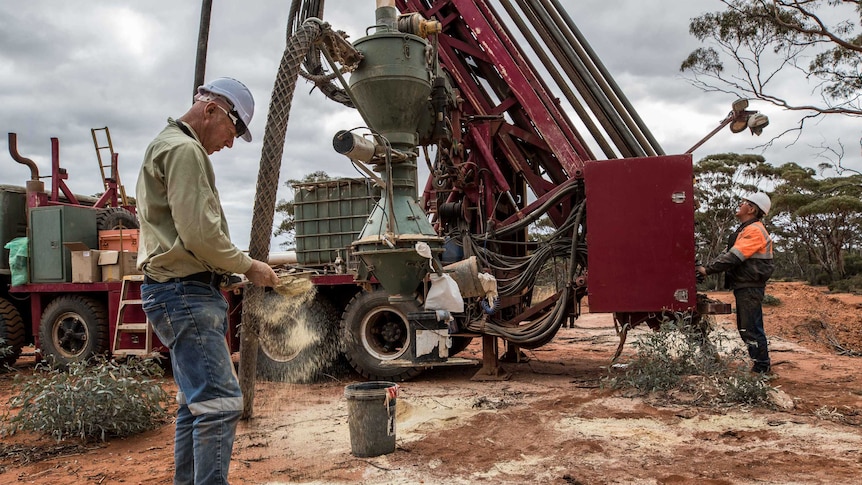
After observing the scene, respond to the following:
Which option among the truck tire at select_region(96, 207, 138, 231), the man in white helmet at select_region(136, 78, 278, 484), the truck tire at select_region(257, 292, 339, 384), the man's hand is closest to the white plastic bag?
the man's hand

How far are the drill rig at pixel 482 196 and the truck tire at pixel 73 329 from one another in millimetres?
2680

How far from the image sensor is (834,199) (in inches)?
1213

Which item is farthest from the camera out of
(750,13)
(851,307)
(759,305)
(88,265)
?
(851,307)

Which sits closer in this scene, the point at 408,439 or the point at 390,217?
the point at 408,439

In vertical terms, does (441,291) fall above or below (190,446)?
above

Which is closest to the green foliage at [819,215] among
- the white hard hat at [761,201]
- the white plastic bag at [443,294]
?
the white hard hat at [761,201]

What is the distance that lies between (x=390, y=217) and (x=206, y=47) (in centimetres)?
202

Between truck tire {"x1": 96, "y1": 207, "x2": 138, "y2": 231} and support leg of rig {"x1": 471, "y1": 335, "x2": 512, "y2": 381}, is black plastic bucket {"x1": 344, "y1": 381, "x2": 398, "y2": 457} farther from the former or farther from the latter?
truck tire {"x1": 96, "y1": 207, "x2": 138, "y2": 231}

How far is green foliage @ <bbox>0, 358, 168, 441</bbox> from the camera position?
5559 mm

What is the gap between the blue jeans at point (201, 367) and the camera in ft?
10.1

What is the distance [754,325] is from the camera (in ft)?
23.7

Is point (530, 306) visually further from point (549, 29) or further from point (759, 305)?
point (549, 29)

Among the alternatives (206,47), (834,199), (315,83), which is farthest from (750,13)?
(834,199)

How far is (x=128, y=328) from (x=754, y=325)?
773 centimetres
